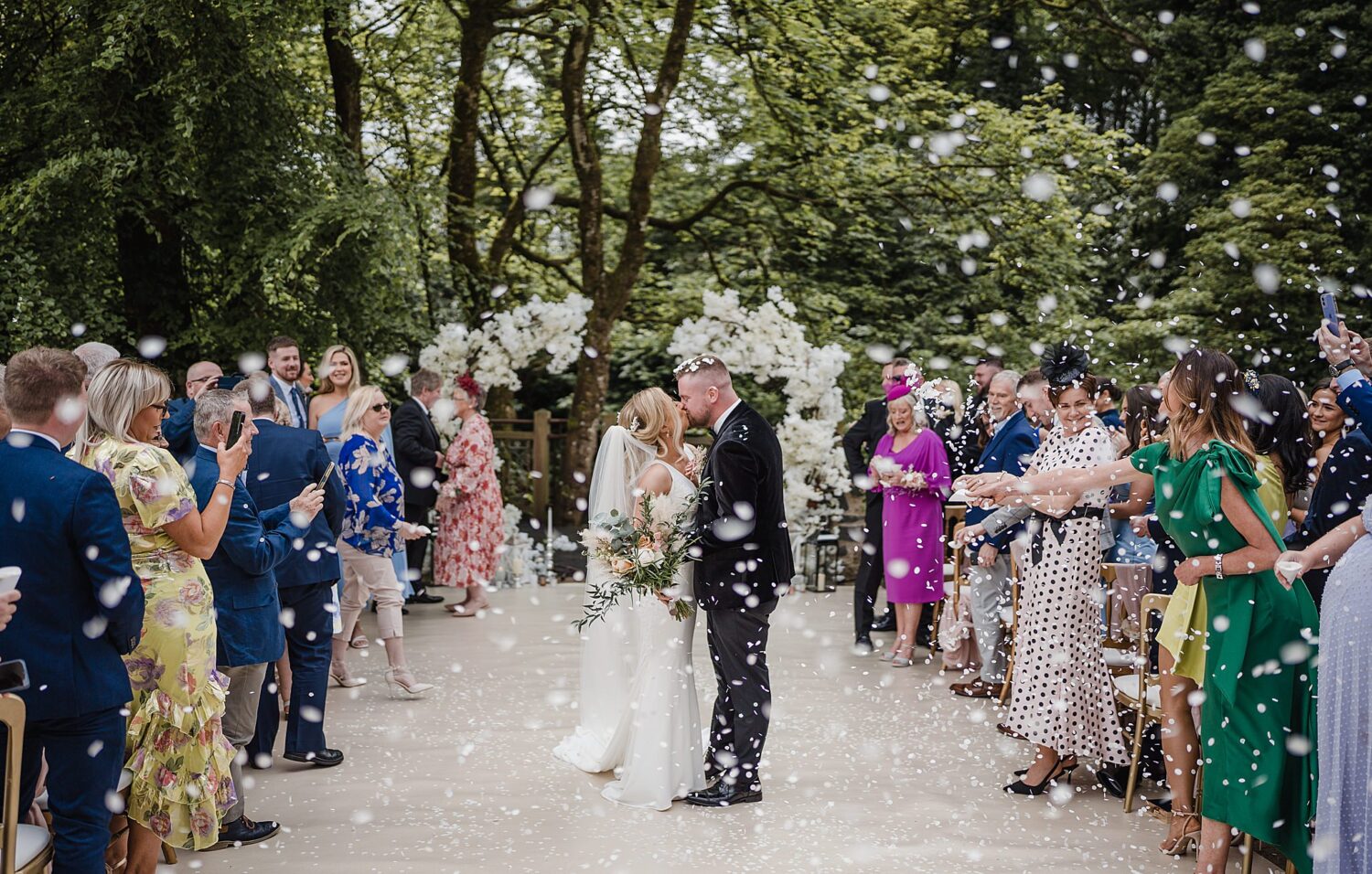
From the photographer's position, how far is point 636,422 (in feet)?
17.3

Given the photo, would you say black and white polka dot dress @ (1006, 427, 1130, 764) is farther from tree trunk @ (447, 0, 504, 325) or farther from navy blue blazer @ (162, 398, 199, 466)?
tree trunk @ (447, 0, 504, 325)

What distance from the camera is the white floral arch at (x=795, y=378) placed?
1064cm

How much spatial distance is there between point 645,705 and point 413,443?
14.9 ft

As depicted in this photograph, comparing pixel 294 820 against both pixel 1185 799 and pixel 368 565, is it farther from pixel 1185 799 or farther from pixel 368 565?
pixel 1185 799

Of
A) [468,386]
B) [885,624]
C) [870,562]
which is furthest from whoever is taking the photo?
[468,386]

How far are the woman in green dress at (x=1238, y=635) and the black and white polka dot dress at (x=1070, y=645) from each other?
0.91m

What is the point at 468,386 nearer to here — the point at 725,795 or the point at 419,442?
the point at 419,442

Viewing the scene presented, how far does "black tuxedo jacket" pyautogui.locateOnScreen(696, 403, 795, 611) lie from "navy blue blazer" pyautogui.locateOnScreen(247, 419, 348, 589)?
1754 mm

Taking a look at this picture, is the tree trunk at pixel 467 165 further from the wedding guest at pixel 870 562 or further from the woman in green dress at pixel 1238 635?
the woman in green dress at pixel 1238 635

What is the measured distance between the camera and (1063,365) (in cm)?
502

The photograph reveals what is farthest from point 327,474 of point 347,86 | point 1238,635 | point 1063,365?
point 347,86

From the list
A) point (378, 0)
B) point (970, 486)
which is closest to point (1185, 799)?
point (970, 486)

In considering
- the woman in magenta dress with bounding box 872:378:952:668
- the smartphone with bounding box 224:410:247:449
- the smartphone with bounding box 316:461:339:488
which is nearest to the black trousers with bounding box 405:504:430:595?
the woman in magenta dress with bounding box 872:378:952:668

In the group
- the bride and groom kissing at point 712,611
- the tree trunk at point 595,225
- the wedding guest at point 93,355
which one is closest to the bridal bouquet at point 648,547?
the bride and groom kissing at point 712,611
